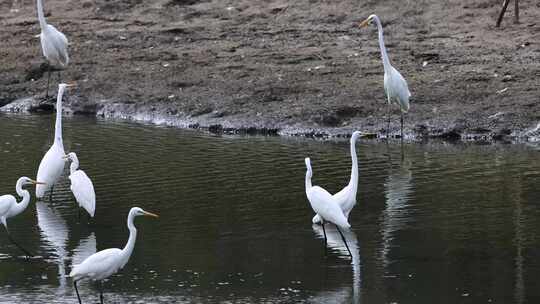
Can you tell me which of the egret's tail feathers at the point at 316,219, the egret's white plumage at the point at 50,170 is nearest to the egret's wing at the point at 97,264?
the egret's tail feathers at the point at 316,219

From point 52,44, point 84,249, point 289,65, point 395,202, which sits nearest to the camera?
point 84,249

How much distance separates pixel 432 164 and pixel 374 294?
5.08 m

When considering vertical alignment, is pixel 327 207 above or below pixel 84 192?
below

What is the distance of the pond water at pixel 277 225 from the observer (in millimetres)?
8961

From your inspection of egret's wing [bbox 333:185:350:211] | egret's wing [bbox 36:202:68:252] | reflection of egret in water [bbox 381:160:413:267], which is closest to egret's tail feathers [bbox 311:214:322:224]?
egret's wing [bbox 333:185:350:211]

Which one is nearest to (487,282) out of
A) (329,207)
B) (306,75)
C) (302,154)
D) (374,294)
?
(374,294)

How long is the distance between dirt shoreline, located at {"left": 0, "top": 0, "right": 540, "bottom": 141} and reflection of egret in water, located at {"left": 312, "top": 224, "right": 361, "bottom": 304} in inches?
195

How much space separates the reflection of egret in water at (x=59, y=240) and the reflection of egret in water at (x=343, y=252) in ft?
6.62

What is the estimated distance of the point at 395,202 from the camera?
1175 cm

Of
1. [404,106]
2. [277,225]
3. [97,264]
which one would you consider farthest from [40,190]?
[404,106]

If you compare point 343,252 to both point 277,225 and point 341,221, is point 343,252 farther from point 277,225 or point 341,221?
point 277,225

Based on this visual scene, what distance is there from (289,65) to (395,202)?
6818 mm

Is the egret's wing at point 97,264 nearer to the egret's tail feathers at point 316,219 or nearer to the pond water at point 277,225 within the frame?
the pond water at point 277,225

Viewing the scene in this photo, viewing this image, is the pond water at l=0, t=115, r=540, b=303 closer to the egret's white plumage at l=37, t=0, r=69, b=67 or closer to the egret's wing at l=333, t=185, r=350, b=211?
the egret's wing at l=333, t=185, r=350, b=211
